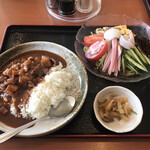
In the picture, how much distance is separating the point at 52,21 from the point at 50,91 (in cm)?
162

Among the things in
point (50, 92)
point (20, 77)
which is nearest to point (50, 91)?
point (50, 92)

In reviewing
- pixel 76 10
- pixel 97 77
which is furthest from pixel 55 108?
pixel 76 10

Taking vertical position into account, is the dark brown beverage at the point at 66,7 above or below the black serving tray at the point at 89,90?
above

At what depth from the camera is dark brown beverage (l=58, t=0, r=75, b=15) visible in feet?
8.64

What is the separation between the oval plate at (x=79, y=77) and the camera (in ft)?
4.73

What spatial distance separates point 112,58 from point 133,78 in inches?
14.8

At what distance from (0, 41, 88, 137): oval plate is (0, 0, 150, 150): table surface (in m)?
0.14

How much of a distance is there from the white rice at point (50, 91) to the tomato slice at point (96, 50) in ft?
1.11

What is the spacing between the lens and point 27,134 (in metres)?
1.39

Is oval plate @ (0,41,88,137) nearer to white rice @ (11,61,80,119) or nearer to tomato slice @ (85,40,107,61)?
white rice @ (11,61,80,119)

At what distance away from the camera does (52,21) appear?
283 centimetres

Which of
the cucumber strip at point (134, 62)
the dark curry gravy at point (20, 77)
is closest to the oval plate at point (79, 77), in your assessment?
the dark curry gravy at point (20, 77)

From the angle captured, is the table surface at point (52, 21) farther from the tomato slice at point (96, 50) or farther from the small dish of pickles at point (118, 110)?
the tomato slice at point (96, 50)

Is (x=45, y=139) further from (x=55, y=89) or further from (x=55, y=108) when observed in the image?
(x=55, y=89)
